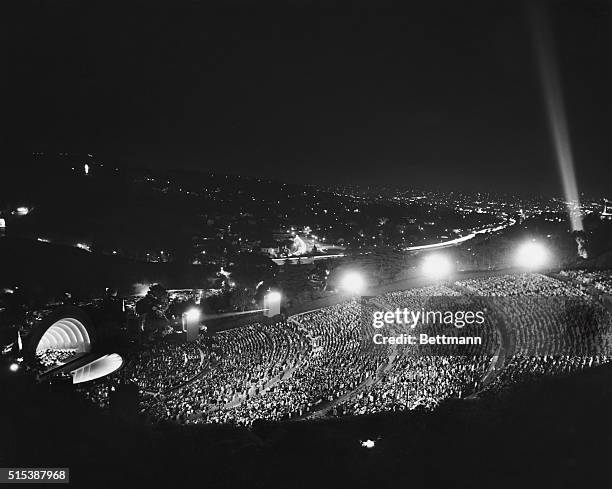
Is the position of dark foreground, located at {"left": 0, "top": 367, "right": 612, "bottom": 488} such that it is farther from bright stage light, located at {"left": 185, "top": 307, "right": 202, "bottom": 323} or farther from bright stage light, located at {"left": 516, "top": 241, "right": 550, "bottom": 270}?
bright stage light, located at {"left": 516, "top": 241, "right": 550, "bottom": 270}

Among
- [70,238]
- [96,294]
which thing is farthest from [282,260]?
[70,238]

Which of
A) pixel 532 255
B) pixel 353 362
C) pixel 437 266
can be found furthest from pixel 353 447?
pixel 532 255

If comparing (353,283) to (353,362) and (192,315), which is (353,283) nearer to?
(192,315)

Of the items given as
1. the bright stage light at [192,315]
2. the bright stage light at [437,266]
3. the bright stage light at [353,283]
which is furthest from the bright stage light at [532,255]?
the bright stage light at [192,315]

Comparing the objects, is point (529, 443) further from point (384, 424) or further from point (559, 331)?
point (559, 331)

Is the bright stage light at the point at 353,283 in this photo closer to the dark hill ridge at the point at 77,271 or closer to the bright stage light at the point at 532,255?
the dark hill ridge at the point at 77,271
